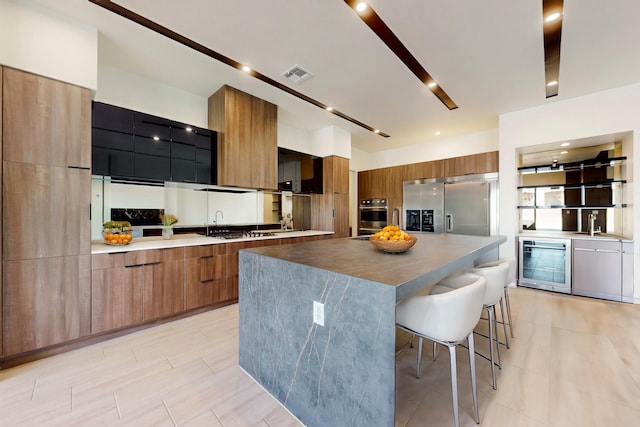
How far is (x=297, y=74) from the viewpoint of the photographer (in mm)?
2934

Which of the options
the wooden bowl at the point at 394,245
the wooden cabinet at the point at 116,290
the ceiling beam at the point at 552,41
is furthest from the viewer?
the wooden cabinet at the point at 116,290

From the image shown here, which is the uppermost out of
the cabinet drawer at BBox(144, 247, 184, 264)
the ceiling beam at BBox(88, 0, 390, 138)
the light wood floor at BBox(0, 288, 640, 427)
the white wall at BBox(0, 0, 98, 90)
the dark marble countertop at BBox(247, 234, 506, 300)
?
the ceiling beam at BBox(88, 0, 390, 138)

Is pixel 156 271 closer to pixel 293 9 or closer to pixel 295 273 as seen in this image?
pixel 295 273

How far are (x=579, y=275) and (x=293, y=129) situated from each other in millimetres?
4830

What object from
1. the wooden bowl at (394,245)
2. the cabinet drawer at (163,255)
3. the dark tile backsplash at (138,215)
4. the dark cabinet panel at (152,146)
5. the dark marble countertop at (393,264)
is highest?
the dark cabinet panel at (152,146)

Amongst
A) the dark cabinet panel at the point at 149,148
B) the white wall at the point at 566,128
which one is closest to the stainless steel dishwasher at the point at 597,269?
the white wall at the point at 566,128

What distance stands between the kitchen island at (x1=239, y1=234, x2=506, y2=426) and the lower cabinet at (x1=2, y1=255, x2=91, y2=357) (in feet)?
4.80

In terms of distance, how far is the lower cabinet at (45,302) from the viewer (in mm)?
1896

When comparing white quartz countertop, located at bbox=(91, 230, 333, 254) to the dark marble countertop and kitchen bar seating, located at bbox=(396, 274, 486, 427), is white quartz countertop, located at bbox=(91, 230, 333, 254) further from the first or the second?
kitchen bar seating, located at bbox=(396, 274, 486, 427)

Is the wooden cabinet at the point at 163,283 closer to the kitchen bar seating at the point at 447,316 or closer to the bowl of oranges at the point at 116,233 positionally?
the bowl of oranges at the point at 116,233

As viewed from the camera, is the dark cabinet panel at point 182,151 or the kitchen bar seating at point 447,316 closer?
the kitchen bar seating at point 447,316

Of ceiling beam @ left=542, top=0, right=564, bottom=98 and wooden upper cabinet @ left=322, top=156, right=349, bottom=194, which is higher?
ceiling beam @ left=542, top=0, right=564, bottom=98

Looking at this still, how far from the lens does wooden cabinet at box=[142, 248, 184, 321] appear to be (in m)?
2.53

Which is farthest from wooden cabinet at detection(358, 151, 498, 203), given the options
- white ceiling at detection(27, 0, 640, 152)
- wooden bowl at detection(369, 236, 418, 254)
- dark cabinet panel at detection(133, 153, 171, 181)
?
dark cabinet panel at detection(133, 153, 171, 181)
